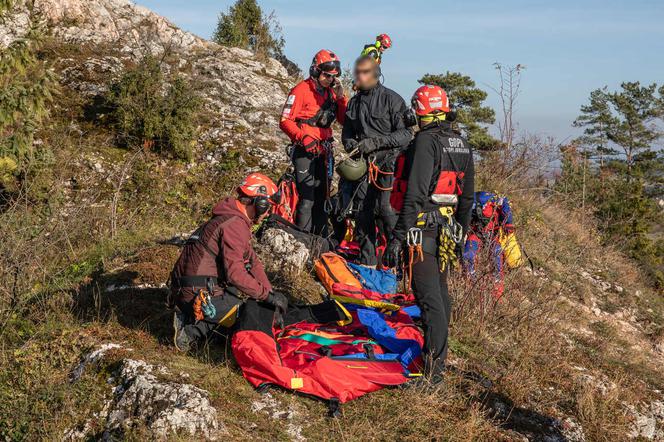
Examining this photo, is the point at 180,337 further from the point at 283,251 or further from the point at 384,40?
the point at 384,40

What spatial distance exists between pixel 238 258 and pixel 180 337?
34.2 inches

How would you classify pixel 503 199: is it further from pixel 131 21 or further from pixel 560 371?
pixel 131 21

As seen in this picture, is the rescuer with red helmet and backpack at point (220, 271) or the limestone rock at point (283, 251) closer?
the rescuer with red helmet and backpack at point (220, 271)

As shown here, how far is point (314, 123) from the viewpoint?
7426mm

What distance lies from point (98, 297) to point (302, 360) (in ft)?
8.55

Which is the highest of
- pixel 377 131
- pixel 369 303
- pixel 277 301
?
pixel 377 131

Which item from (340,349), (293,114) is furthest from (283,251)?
(340,349)

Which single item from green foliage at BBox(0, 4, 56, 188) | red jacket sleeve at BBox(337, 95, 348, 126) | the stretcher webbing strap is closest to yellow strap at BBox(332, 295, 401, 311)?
the stretcher webbing strap

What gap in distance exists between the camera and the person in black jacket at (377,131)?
6.84m

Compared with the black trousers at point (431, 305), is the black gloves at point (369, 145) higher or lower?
higher

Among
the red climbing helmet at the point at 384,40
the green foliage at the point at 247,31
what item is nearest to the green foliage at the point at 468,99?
the green foliage at the point at 247,31

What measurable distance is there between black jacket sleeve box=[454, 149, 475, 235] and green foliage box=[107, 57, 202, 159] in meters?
6.59

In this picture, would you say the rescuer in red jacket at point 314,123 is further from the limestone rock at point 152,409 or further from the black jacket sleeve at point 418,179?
the limestone rock at point 152,409

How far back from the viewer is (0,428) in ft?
15.3
